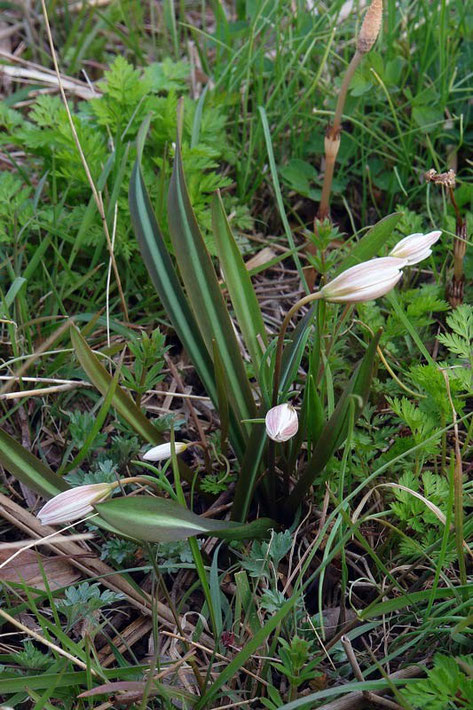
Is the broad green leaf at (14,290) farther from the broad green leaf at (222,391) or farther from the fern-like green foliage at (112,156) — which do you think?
the broad green leaf at (222,391)

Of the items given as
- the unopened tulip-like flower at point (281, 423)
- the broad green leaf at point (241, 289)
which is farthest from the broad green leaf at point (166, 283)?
the unopened tulip-like flower at point (281, 423)

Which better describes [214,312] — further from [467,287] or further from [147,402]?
[467,287]

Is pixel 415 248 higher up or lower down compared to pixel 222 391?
higher up

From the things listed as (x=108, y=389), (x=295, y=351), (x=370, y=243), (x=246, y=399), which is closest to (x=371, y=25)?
(x=370, y=243)

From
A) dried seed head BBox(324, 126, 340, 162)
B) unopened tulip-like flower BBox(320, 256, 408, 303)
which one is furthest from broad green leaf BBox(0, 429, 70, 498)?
dried seed head BBox(324, 126, 340, 162)

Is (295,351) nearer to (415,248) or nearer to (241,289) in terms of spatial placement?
(241,289)

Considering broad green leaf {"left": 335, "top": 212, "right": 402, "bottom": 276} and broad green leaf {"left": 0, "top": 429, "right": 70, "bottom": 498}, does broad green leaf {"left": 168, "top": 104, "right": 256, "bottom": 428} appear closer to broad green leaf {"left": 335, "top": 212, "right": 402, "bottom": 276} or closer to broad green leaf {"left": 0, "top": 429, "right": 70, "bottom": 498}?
broad green leaf {"left": 335, "top": 212, "right": 402, "bottom": 276}
